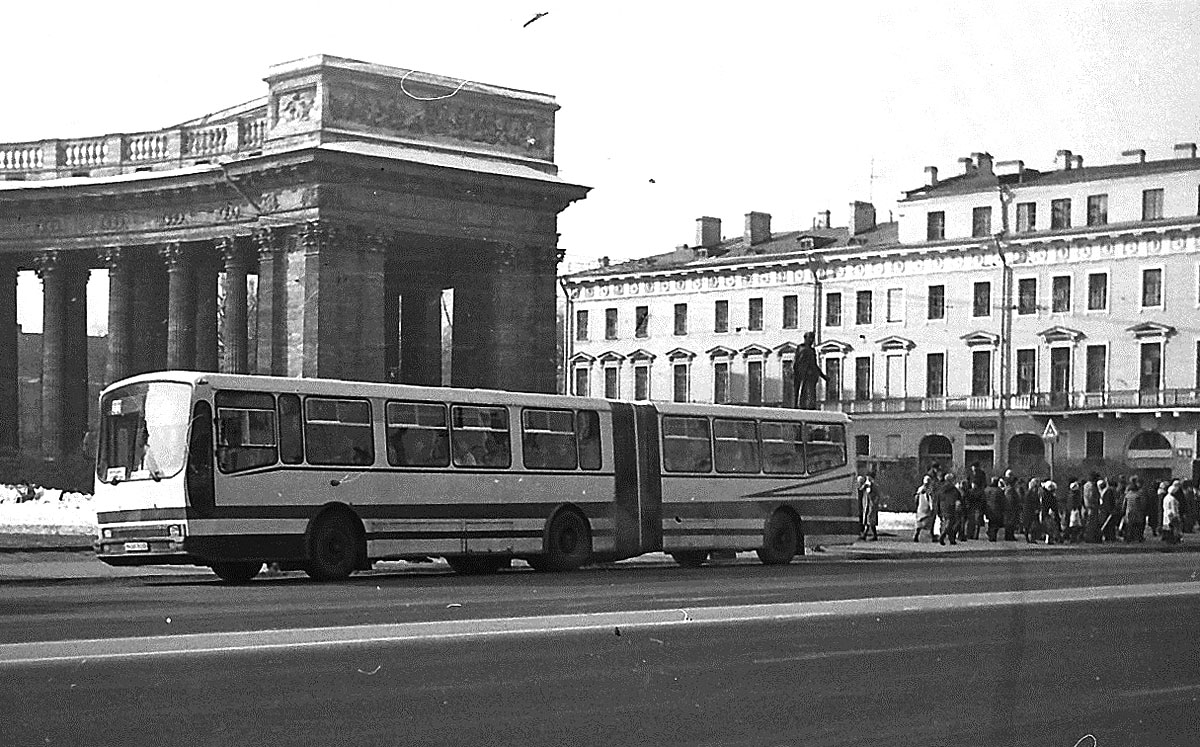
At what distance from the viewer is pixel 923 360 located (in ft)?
208

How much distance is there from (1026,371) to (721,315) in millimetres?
18319

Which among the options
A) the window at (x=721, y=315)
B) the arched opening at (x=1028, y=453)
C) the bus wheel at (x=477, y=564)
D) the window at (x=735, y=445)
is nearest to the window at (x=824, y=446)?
the window at (x=735, y=445)

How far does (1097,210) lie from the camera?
148 ft

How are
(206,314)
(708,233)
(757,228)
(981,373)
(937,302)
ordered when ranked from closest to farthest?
1. (206,314)
2. (981,373)
3. (937,302)
4. (757,228)
5. (708,233)

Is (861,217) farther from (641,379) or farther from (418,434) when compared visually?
(418,434)

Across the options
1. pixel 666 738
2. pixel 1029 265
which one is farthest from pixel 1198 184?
pixel 666 738

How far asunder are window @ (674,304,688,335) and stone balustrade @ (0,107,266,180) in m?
27.0

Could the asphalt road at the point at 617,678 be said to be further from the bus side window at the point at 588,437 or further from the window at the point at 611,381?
the window at the point at 611,381

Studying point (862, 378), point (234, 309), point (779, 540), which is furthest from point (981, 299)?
point (779, 540)

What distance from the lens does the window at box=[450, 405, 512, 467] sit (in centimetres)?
2675

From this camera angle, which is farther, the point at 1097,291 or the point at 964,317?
the point at 964,317

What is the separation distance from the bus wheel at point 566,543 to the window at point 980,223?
2600 cm

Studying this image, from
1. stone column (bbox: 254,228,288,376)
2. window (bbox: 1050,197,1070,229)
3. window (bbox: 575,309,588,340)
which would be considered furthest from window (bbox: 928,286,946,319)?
stone column (bbox: 254,228,288,376)

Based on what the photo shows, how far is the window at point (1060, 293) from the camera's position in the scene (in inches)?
1885
